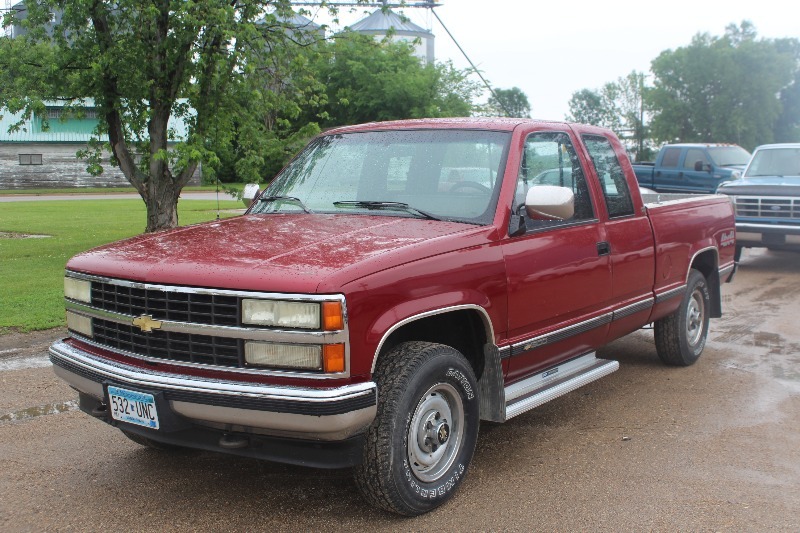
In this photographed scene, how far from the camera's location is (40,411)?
572 centimetres

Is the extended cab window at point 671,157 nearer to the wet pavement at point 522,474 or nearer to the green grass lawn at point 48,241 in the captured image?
the green grass lawn at point 48,241

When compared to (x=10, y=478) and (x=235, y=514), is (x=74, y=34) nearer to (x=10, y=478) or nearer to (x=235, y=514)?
(x=10, y=478)

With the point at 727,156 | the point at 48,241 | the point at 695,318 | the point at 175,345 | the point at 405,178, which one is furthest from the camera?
the point at 727,156

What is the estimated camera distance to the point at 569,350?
5.23 m

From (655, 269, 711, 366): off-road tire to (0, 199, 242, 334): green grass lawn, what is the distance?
5.68m

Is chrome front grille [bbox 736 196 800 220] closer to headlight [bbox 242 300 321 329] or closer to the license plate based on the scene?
headlight [bbox 242 300 321 329]

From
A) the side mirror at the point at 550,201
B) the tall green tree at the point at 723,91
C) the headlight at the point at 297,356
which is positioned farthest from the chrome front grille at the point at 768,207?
the tall green tree at the point at 723,91

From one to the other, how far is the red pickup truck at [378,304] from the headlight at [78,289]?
0.01 m

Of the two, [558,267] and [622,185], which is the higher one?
[622,185]

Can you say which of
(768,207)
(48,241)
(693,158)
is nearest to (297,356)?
(768,207)

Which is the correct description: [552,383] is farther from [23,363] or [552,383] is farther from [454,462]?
[23,363]

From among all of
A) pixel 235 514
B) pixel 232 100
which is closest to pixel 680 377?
pixel 235 514

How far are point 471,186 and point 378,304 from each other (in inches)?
53.7

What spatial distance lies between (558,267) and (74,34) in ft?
35.7
